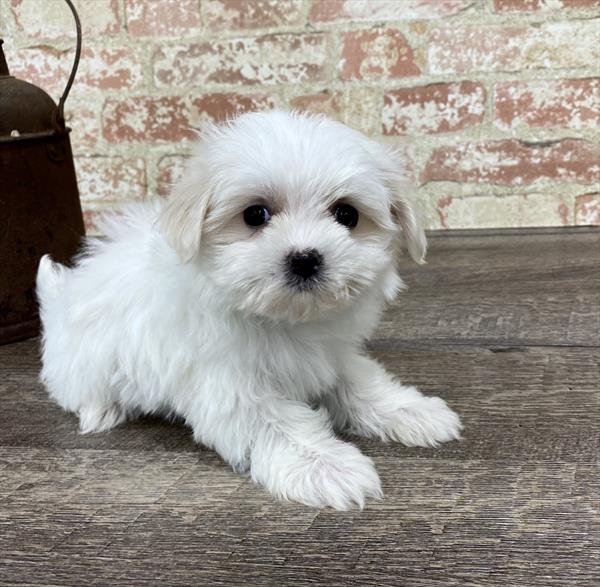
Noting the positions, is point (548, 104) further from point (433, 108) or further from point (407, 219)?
point (407, 219)

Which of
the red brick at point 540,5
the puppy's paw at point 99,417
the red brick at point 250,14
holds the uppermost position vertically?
the red brick at point 250,14

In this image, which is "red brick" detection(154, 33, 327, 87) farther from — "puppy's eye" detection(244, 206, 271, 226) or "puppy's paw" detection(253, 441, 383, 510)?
"puppy's paw" detection(253, 441, 383, 510)

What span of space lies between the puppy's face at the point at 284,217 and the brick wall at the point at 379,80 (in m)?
1.92

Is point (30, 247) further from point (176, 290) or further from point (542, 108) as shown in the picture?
point (542, 108)

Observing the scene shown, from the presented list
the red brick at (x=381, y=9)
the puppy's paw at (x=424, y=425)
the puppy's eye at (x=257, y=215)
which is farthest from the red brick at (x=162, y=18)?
the puppy's paw at (x=424, y=425)

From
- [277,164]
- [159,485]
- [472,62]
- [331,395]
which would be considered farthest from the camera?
[472,62]

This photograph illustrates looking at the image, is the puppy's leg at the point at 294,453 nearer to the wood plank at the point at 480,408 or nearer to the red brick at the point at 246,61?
the wood plank at the point at 480,408

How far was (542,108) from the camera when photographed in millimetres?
3162

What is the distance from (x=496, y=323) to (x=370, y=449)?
2.91 feet

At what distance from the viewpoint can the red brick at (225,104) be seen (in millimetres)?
3295

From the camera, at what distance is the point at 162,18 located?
129 inches

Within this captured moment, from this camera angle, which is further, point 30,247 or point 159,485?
point 30,247

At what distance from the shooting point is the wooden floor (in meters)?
1.12

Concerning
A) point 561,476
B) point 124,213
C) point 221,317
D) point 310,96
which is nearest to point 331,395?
point 221,317
